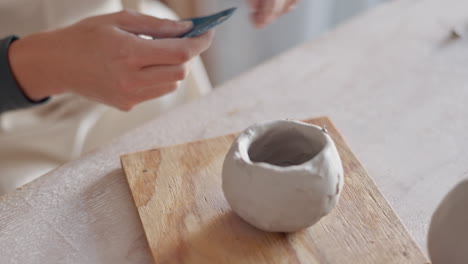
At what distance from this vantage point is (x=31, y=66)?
0.67 meters

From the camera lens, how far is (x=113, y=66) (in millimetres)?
607

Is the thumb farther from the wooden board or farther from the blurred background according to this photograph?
the blurred background

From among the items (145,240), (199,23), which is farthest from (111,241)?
(199,23)

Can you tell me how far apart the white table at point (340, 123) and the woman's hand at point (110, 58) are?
0.22ft

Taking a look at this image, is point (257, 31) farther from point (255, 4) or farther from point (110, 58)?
point (110, 58)

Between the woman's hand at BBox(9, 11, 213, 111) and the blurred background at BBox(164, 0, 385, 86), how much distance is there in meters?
0.68

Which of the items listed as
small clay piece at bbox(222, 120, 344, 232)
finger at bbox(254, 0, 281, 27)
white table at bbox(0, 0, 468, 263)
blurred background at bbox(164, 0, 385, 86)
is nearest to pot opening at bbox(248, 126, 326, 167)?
small clay piece at bbox(222, 120, 344, 232)

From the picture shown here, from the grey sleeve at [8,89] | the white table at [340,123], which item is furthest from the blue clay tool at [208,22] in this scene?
the grey sleeve at [8,89]

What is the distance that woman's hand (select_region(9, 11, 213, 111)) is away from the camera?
590mm

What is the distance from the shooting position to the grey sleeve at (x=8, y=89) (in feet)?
2.20

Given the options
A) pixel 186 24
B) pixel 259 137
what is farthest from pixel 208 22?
pixel 259 137

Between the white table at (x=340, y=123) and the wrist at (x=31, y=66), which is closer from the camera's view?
the white table at (x=340, y=123)

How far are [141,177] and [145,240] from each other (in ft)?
0.24

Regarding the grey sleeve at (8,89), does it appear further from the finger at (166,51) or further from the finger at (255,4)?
the finger at (255,4)
